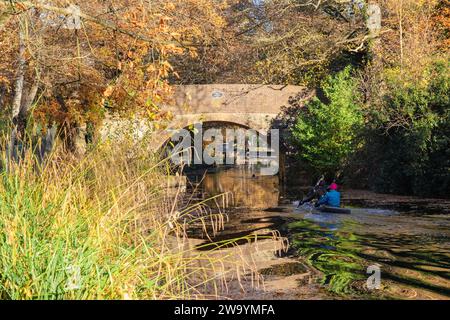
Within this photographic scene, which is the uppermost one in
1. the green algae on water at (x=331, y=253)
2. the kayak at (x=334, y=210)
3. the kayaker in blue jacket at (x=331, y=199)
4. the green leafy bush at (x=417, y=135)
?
the green leafy bush at (x=417, y=135)

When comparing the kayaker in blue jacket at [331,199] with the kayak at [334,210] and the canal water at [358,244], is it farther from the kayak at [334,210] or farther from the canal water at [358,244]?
the canal water at [358,244]

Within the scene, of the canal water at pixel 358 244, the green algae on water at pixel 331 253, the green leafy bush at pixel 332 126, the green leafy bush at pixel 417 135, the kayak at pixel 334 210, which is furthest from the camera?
the green leafy bush at pixel 332 126

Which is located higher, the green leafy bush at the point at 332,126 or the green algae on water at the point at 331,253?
the green leafy bush at the point at 332,126

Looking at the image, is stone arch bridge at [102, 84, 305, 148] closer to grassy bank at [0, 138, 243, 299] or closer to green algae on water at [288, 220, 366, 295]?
green algae on water at [288, 220, 366, 295]

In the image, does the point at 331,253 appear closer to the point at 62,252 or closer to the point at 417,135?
the point at 62,252

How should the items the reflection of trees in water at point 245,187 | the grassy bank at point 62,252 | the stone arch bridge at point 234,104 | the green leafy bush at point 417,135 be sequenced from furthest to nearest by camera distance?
1. the stone arch bridge at point 234,104
2. the reflection of trees in water at point 245,187
3. the green leafy bush at point 417,135
4. the grassy bank at point 62,252

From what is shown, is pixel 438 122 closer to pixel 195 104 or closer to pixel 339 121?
pixel 339 121


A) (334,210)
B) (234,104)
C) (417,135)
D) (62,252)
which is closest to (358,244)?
(334,210)

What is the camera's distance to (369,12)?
25.0 m

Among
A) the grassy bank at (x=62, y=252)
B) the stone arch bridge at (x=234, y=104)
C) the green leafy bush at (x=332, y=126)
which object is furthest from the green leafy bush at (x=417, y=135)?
the grassy bank at (x=62, y=252)

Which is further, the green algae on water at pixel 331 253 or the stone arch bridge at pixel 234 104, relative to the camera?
the stone arch bridge at pixel 234 104

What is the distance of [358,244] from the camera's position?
1218 cm

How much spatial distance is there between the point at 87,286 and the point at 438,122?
53.0 feet

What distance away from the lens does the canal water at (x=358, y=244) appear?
875cm
